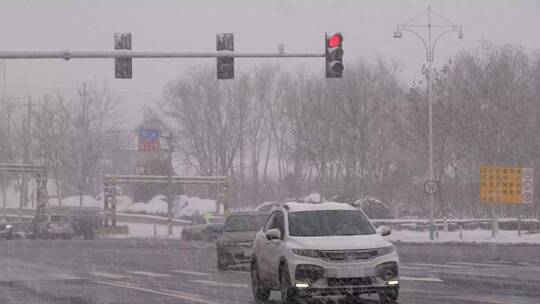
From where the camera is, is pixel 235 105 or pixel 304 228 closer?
pixel 304 228

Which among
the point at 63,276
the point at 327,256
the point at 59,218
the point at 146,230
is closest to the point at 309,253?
the point at 327,256

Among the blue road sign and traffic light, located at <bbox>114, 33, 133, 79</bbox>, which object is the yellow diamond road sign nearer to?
traffic light, located at <bbox>114, 33, 133, 79</bbox>

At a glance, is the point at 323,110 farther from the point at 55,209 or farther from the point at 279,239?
the point at 279,239

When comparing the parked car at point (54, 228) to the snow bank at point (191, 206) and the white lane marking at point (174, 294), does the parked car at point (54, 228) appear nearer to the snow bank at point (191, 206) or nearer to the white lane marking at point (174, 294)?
the snow bank at point (191, 206)

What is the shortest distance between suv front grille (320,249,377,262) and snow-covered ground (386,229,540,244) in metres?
29.0

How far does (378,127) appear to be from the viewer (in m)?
72.6

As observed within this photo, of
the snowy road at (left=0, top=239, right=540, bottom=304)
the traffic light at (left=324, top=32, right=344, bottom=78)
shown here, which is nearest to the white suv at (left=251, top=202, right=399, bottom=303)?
the snowy road at (left=0, top=239, right=540, bottom=304)

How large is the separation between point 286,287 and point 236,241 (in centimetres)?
1137

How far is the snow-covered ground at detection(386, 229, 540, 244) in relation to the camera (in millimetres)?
43812

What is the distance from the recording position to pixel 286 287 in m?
15.3

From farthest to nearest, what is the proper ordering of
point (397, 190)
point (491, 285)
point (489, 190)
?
point (397, 190) < point (489, 190) < point (491, 285)

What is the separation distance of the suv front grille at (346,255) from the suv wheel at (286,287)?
709mm

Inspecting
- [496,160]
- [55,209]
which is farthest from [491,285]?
[55,209]

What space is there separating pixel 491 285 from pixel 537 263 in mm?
8356
